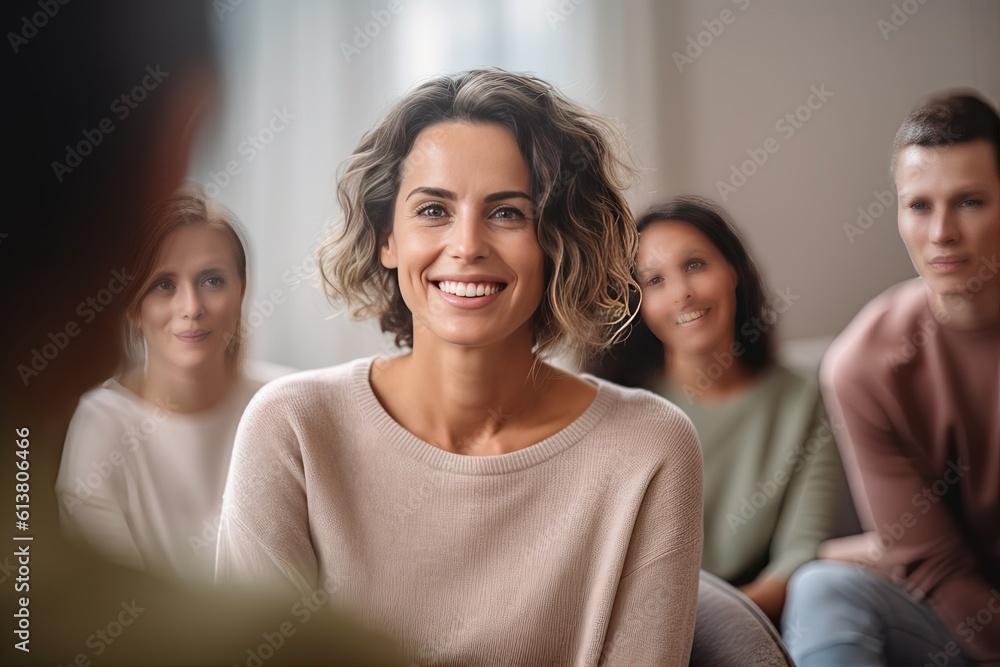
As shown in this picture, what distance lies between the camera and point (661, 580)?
1.22m

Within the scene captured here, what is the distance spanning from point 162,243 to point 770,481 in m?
0.95

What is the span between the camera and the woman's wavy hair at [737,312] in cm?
139

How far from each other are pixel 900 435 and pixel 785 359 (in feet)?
0.65

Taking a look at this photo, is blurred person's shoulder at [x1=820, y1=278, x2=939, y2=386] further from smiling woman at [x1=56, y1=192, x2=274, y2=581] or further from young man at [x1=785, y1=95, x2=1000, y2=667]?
smiling woman at [x1=56, y1=192, x2=274, y2=581]

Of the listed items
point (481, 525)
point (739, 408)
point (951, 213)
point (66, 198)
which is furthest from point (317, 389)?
point (951, 213)

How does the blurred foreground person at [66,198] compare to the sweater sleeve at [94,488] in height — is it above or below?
above

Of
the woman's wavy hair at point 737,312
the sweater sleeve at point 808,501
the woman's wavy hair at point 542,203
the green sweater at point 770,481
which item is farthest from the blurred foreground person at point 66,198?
the sweater sleeve at point 808,501

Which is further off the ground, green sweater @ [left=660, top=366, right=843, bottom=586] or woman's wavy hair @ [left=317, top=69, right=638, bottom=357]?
woman's wavy hair @ [left=317, top=69, right=638, bottom=357]

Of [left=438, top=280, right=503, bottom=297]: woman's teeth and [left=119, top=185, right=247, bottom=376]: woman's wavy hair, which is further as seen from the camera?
[left=119, top=185, right=247, bottom=376]: woman's wavy hair

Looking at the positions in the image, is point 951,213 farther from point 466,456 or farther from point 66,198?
point 66,198

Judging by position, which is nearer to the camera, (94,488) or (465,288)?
(465,288)

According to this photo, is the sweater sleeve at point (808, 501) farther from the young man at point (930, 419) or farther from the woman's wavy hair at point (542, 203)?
the woman's wavy hair at point (542, 203)

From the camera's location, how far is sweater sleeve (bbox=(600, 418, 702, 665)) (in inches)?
47.6

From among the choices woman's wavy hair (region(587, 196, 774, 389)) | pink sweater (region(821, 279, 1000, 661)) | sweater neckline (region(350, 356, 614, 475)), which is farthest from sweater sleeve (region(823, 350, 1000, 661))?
sweater neckline (region(350, 356, 614, 475))
